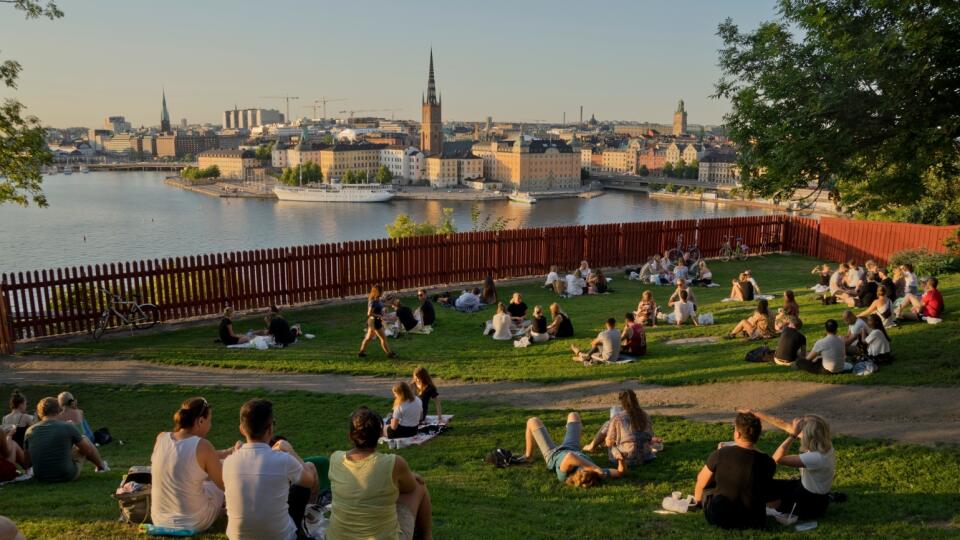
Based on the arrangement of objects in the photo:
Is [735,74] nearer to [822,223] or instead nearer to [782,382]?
[782,382]

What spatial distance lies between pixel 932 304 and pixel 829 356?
3.52 m

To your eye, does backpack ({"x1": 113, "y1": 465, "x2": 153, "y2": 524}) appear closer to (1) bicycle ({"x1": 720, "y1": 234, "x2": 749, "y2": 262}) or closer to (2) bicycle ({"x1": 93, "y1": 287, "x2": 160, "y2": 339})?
(2) bicycle ({"x1": 93, "y1": 287, "x2": 160, "y2": 339})

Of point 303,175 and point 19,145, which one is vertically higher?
point 19,145

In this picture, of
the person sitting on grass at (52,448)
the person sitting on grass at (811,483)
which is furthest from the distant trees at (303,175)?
the person sitting on grass at (811,483)

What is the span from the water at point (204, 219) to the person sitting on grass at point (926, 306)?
62.2 m

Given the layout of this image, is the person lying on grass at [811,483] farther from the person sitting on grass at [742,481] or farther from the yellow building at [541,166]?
the yellow building at [541,166]

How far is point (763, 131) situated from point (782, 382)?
334 centimetres

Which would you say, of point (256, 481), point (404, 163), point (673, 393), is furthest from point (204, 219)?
point (256, 481)

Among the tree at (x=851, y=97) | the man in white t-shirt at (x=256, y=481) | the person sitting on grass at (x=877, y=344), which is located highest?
the tree at (x=851, y=97)

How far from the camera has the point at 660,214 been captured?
102750mm

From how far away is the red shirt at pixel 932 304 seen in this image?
12359mm

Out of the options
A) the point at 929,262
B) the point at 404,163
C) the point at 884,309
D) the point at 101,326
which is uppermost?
the point at 884,309

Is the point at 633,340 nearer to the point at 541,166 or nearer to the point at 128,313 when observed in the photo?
the point at 128,313

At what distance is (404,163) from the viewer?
177000mm
